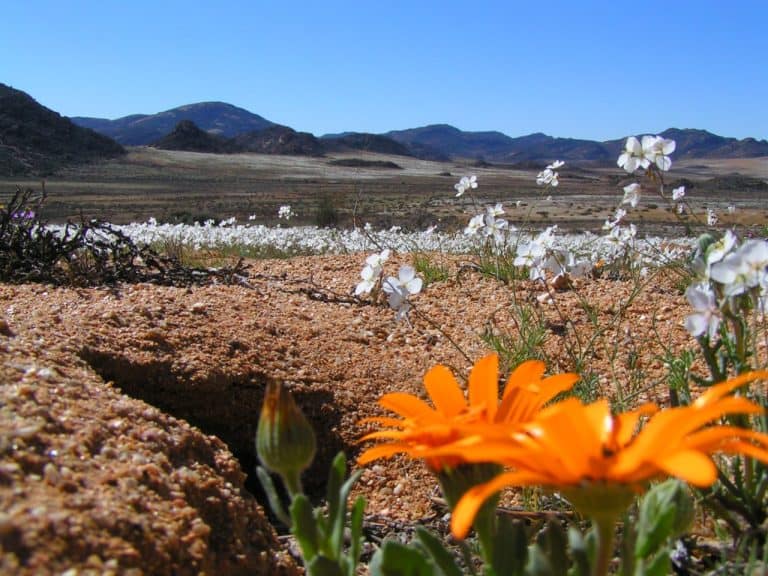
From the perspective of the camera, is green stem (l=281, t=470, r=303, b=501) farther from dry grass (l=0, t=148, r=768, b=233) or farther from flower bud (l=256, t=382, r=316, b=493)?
dry grass (l=0, t=148, r=768, b=233)

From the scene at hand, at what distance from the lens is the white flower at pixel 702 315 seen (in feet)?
4.11

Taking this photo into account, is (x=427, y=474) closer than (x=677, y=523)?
No

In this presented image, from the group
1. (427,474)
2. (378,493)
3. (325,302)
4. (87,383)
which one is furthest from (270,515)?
(325,302)

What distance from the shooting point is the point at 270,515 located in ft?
6.41

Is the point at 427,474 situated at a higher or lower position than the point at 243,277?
lower

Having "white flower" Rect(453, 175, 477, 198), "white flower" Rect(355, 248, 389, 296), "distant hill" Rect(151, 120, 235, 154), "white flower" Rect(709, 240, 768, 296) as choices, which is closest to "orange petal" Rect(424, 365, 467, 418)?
"white flower" Rect(709, 240, 768, 296)

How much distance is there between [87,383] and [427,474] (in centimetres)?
92

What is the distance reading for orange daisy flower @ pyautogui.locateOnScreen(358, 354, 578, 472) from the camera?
829 millimetres

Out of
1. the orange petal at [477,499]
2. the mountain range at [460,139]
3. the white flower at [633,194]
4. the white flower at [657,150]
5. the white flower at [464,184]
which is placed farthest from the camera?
the mountain range at [460,139]

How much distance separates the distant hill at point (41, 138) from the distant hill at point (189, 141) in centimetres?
1598

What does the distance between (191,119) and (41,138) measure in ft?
375

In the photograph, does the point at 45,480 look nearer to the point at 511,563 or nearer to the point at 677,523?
the point at 511,563

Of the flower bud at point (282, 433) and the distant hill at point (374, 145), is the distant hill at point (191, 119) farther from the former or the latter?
the flower bud at point (282, 433)

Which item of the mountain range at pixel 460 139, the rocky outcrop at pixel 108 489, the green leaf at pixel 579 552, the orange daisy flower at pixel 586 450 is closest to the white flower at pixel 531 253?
the rocky outcrop at pixel 108 489
